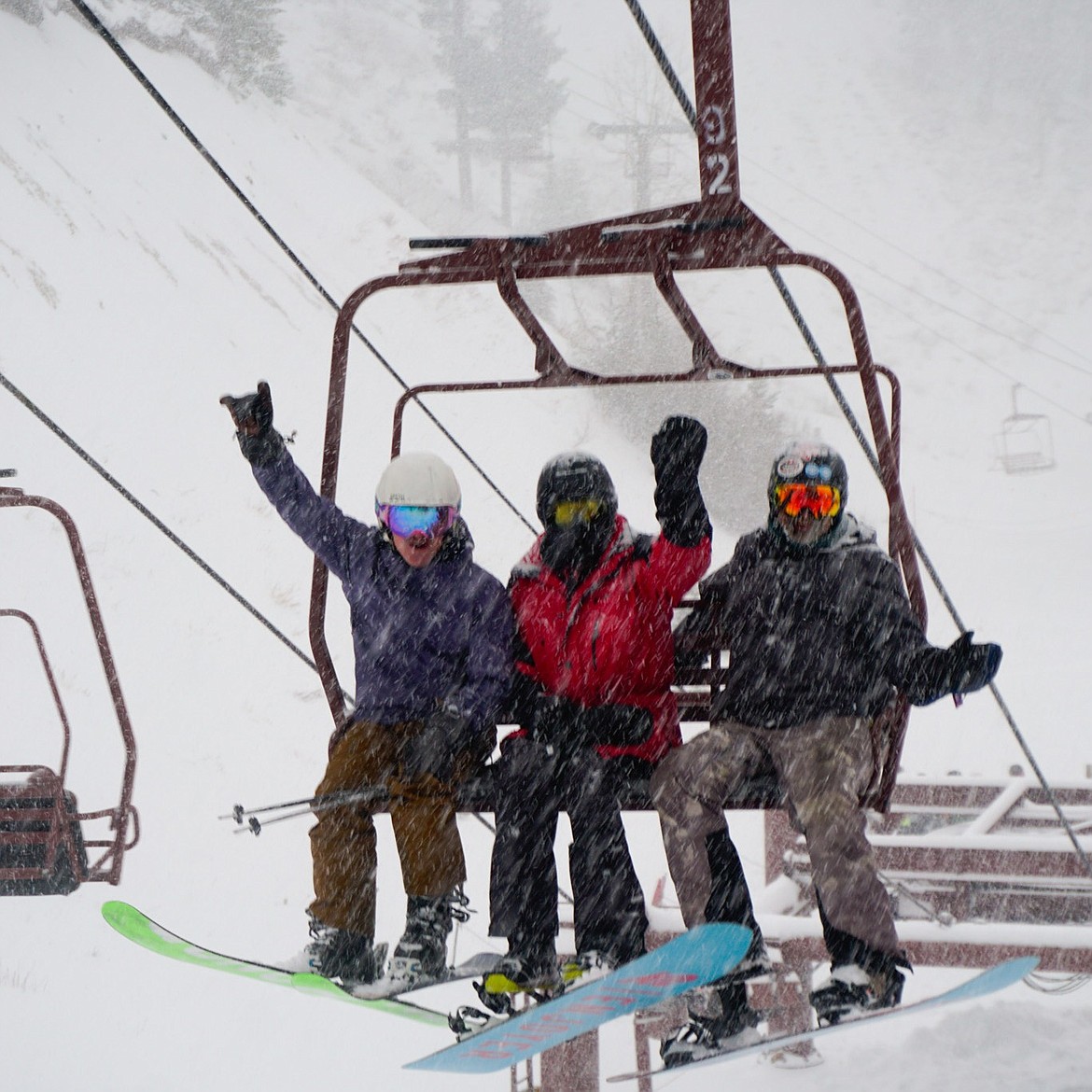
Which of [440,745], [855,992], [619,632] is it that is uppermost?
[619,632]

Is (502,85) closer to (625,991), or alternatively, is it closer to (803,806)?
(803,806)

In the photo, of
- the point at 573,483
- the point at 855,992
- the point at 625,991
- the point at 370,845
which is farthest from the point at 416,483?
the point at 855,992

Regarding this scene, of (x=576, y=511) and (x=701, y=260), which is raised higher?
(x=701, y=260)

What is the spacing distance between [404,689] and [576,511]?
2.36ft

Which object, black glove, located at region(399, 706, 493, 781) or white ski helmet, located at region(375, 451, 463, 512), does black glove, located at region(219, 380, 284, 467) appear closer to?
white ski helmet, located at region(375, 451, 463, 512)

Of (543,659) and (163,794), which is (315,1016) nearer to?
(163,794)

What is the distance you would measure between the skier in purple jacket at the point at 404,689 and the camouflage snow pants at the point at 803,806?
0.57 m

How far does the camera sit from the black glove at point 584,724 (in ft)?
10.2

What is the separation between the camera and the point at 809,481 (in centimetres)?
325

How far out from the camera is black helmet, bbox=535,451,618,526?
10.8 feet

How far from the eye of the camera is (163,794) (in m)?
12.6

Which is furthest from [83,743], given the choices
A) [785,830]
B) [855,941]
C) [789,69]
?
[789,69]

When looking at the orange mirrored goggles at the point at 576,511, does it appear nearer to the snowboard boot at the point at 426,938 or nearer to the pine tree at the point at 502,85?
the snowboard boot at the point at 426,938

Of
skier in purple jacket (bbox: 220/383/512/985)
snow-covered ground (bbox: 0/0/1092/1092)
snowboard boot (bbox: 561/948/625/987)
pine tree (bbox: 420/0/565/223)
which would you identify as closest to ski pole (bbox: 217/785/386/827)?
skier in purple jacket (bbox: 220/383/512/985)
